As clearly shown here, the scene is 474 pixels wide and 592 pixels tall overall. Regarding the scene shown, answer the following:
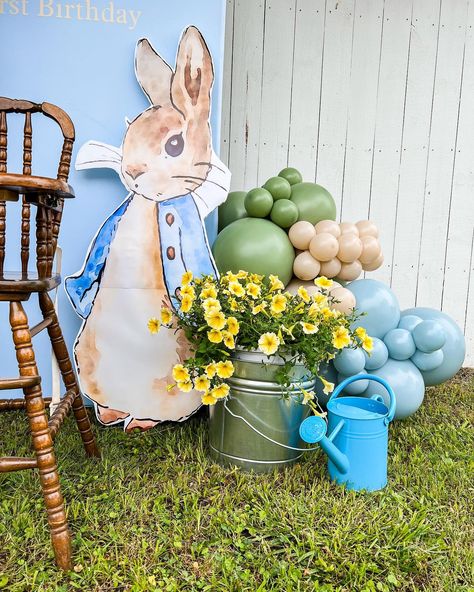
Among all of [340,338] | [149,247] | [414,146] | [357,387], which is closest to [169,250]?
[149,247]

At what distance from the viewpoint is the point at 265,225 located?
1907mm

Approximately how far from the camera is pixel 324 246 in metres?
1.86

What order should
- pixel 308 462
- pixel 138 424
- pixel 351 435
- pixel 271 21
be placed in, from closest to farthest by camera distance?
pixel 351 435 → pixel 308 462 → pixel 138 424 → pixel 271 21

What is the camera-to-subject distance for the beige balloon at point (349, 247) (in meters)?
1.90

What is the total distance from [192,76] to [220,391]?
1.21 meters

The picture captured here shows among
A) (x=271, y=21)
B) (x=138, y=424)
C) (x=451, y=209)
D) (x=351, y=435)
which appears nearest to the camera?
(x=351, y=435)

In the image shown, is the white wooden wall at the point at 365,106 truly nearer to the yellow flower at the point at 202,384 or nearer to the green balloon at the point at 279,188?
the green balloon at the point at 279,188

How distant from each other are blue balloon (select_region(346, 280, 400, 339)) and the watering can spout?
0.58m

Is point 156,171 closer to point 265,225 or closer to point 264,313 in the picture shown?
point 265,225

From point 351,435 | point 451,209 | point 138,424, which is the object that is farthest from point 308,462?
point 451,209

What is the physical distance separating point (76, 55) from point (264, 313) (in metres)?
1.27

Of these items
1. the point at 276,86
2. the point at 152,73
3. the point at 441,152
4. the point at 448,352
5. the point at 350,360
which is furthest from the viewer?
the point at 441,152

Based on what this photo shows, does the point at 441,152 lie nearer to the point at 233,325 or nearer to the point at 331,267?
the point at 331,267

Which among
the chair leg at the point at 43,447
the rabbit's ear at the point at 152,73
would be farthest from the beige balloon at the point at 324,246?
the chair leg at the point at 43,447
